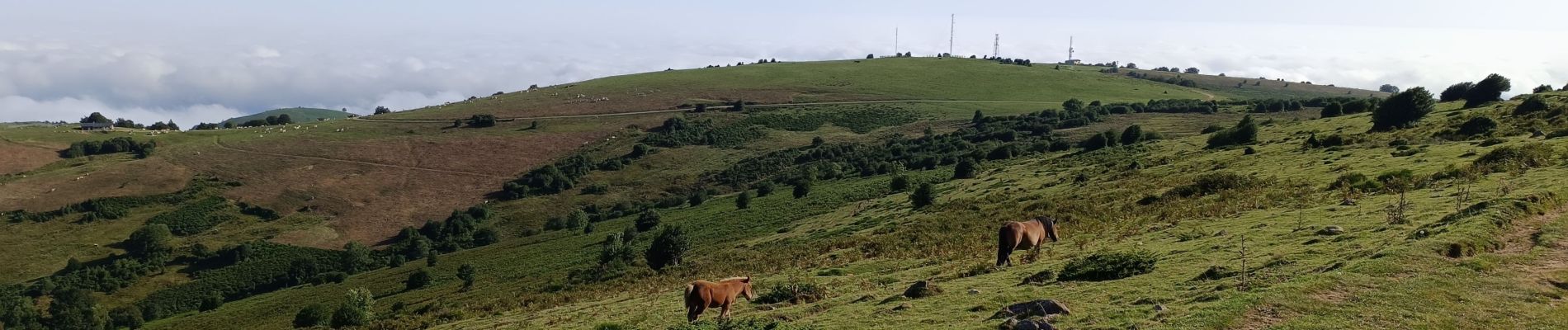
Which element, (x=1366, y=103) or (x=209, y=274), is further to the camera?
(x=1366, y=103)

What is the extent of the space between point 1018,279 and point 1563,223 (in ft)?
42.5

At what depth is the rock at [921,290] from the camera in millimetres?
20312

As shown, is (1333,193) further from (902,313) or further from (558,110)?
(558,110)

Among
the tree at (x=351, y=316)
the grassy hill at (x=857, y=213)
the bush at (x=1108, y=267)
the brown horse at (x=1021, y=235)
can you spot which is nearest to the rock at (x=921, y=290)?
the grassy hill at (x=857, y=213)

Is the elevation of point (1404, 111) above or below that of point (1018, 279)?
above

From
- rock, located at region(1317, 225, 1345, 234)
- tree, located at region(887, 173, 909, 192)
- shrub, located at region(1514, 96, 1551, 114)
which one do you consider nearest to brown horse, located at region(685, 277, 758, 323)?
rock, located at region(1317, 225, 1345, 234)

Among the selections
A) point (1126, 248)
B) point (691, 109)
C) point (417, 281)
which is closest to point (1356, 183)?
point (1126, 248)

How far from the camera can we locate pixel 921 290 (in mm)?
20469

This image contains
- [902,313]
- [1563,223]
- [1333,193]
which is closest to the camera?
[902,313]

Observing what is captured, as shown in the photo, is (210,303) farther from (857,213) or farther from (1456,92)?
(1456,92)

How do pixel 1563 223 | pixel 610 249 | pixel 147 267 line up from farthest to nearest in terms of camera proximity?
pixel 147 267 < pixel 610 249 < pixel 1563 223

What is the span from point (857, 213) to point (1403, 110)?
38917 millimetres

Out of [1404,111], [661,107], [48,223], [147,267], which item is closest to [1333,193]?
[1404,111]

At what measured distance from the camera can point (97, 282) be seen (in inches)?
2650
